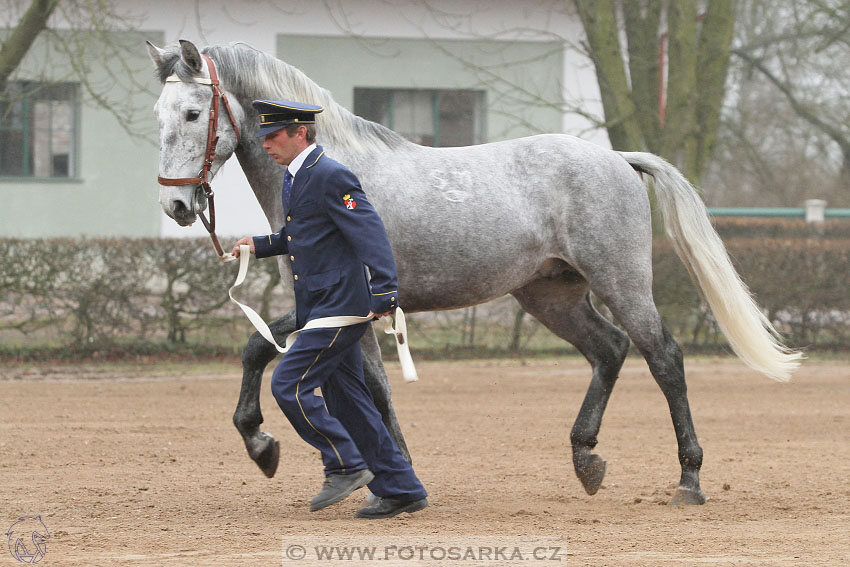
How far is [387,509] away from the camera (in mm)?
5340

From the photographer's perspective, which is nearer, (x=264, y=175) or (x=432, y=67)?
(x=264, y=175)

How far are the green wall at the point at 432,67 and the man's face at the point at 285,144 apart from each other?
1345cm

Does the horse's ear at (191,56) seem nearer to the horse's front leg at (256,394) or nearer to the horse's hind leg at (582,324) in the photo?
the horse's front leg at (256,394)

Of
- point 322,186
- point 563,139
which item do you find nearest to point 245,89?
point 322,186

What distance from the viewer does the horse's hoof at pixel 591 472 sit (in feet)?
19.7

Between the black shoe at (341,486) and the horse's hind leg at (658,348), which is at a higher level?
the horse's hind leg at (658,348)

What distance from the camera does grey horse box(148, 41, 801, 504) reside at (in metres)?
5.66

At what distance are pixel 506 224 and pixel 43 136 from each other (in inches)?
554

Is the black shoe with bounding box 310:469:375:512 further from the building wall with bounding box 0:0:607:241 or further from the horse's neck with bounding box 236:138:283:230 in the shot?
the building wall with bounding box 0:0:607:241

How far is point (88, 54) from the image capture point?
56.5 feet

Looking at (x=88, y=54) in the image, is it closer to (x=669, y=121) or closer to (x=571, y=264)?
(x=669, y=121)

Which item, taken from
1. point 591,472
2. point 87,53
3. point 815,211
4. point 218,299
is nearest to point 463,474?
point 591,472

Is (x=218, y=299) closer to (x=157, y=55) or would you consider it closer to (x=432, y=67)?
(x=432, y=67)

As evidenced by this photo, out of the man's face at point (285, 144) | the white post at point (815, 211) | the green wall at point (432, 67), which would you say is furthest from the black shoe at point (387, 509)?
the green wall at point (432, 67)
